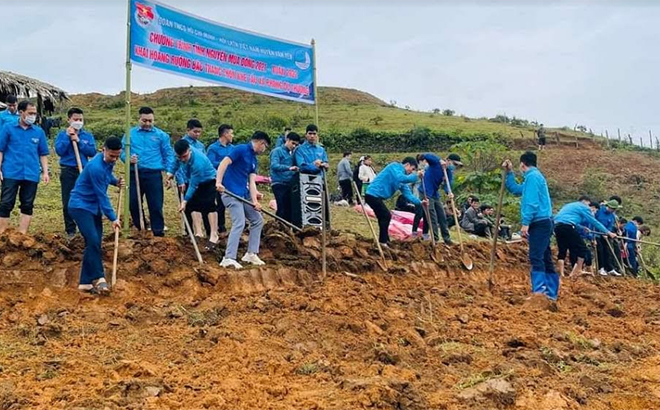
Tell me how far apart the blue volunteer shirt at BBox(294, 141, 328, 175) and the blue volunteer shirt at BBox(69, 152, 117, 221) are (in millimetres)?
3217

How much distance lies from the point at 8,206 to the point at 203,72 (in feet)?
9.14

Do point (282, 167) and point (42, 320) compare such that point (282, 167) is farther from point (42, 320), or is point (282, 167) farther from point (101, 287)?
point (42, 320)

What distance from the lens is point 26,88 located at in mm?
17156

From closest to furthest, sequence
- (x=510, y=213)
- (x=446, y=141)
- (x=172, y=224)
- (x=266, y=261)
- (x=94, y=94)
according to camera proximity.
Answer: (x=266, y=261)
(x=172, y=224)
(x=510, y=213)
(x=446, y=141)
(x=94, y=94)

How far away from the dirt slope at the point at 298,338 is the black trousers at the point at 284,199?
754mm

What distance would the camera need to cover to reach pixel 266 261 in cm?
795

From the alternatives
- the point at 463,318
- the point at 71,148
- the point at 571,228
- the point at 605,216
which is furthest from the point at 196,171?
the point at 605,216

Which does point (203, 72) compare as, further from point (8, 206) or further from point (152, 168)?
point (8, 206)

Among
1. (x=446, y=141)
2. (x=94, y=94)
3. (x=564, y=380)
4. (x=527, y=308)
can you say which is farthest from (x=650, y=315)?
(x=94, y=94)

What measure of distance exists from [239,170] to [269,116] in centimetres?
2395

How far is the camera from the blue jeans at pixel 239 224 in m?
7.46

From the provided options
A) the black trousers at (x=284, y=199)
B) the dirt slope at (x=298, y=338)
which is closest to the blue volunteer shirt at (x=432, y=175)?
the dirt slope at (x=298, y=338)

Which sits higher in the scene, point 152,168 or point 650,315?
point 152,168

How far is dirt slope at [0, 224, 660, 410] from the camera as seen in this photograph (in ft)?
13.4
